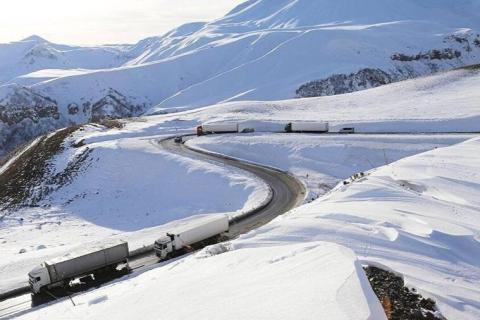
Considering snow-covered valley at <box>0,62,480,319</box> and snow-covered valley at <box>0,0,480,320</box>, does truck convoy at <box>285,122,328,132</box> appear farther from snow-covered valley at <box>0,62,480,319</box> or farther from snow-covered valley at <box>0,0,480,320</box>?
snow-covered valley at <box>0,62,480,319</box>

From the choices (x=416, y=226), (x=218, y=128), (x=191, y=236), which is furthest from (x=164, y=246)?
(x=218, y=128)

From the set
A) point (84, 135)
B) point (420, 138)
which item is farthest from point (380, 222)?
point (84, 135)

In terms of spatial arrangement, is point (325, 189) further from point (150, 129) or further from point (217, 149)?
point (150, 129)

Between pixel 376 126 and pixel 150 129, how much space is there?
136 ft

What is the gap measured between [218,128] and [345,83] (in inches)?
4328

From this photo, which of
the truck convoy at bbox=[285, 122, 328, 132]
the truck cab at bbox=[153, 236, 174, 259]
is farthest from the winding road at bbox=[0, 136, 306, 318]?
the truck convoy at bbox=[285, 122, 328, 132]

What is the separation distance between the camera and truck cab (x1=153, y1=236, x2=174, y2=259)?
32.0m

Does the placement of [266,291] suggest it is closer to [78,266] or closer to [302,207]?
[78,266]

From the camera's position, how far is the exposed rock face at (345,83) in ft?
552

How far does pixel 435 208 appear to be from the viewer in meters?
27.7

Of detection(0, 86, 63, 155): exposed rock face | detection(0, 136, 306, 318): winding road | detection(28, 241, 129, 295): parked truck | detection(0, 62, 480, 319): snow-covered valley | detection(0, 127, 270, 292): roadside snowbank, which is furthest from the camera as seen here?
detection(0, 86, 63, 155): exposed rock face

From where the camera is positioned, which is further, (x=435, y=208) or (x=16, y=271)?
(x=16, y=271)

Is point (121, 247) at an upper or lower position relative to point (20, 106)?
lower

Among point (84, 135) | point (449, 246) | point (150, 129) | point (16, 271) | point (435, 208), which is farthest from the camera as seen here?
point (150, 129)
